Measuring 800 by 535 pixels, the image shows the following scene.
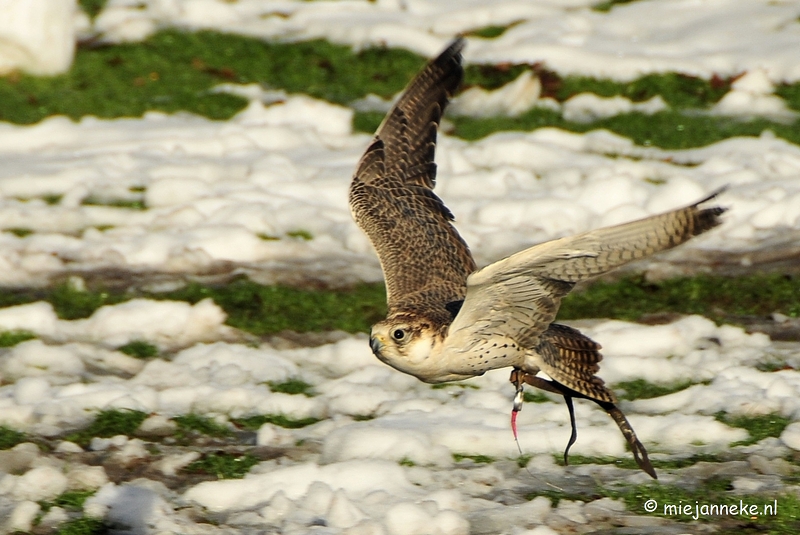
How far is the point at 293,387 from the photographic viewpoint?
7062 millimetres

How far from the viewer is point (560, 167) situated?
35.4ft

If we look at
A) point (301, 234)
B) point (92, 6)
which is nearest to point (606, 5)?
point (92, 6)

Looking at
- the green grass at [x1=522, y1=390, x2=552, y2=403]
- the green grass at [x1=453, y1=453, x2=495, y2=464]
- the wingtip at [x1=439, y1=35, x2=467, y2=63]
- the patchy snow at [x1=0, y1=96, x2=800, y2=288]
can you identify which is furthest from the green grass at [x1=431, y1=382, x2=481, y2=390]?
the wingtip at [x1=439, y1=35, x2=467, y2=63]

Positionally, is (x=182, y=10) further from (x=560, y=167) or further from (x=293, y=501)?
(x=293, y=501)

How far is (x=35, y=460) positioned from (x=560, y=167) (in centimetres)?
636

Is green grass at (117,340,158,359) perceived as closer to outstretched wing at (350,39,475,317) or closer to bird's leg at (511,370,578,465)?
outstretched wing at (350,39,475,317)

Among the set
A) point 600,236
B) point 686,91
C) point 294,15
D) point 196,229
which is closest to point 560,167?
point 686,91

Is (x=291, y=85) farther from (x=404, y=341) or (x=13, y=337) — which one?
Answer: (x=404, y=341)

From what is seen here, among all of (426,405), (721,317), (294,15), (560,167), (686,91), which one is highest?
(294,15)

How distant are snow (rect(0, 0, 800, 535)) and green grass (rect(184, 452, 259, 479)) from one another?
0.37 ft

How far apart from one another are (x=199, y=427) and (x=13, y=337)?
1839 mm

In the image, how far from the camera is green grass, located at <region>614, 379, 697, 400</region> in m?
6.83

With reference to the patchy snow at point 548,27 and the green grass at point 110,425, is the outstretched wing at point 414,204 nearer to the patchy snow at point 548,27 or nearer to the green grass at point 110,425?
the green grass at point 110,425

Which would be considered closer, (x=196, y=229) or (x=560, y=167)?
(x=196, y=229)
